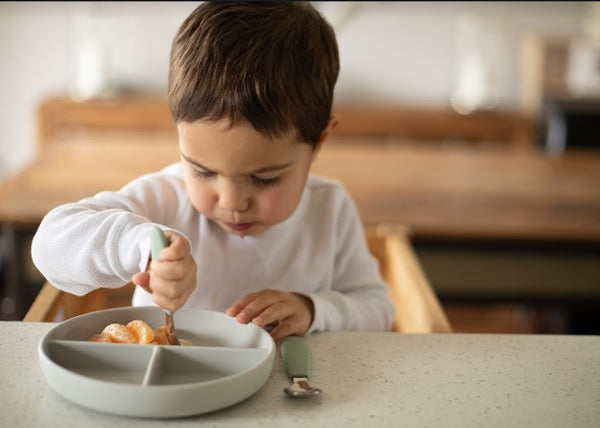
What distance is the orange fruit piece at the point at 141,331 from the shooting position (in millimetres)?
826

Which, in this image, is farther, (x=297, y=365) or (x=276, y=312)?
(x=276, y=312)

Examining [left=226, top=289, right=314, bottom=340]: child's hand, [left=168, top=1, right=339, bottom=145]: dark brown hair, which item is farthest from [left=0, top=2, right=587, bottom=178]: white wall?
[left=226, top=289, right=314, bottom=340]: child's hand

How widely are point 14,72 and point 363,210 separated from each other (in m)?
3.01

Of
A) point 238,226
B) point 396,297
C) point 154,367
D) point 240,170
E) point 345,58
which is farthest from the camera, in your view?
point 345,58

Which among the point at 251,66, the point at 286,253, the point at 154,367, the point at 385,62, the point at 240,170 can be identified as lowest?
the point at 385,62

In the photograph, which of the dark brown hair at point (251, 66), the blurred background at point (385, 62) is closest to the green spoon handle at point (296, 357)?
the dark brown hair at point (251, 66)

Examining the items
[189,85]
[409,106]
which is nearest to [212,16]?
[189,85]

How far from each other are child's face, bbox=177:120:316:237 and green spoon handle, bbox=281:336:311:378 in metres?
0.19

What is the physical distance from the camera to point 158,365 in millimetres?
769

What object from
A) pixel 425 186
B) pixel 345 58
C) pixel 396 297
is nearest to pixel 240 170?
pixel 396 297

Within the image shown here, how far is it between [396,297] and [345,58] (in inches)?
122

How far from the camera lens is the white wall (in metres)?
4.37

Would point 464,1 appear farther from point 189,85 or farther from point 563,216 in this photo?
point 563,216

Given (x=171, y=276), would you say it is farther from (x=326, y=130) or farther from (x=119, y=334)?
(x=326, y=130)
